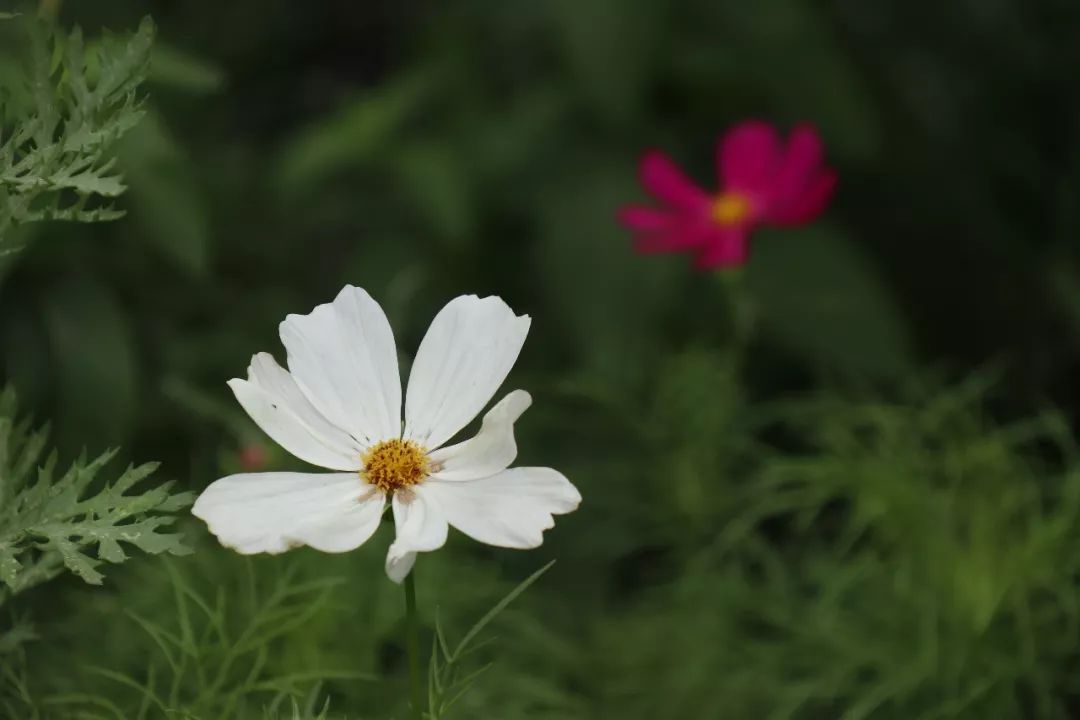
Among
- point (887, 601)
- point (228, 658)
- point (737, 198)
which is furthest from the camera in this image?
point (737, 198)

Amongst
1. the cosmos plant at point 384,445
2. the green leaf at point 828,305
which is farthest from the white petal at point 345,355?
the green leaf at point 828,305

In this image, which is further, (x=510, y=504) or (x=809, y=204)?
(x=809, y=204)

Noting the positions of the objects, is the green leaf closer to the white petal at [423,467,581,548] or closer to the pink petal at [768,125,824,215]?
the pink petal at [768,125,824,215]

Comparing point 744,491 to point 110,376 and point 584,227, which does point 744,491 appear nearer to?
point 584,227

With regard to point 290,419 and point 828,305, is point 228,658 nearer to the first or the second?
point 290,419

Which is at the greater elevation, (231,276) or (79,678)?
(231,276)

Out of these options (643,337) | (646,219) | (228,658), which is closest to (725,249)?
(646,219)

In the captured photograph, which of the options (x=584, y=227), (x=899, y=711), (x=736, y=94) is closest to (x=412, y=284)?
(x=584, y=227)
